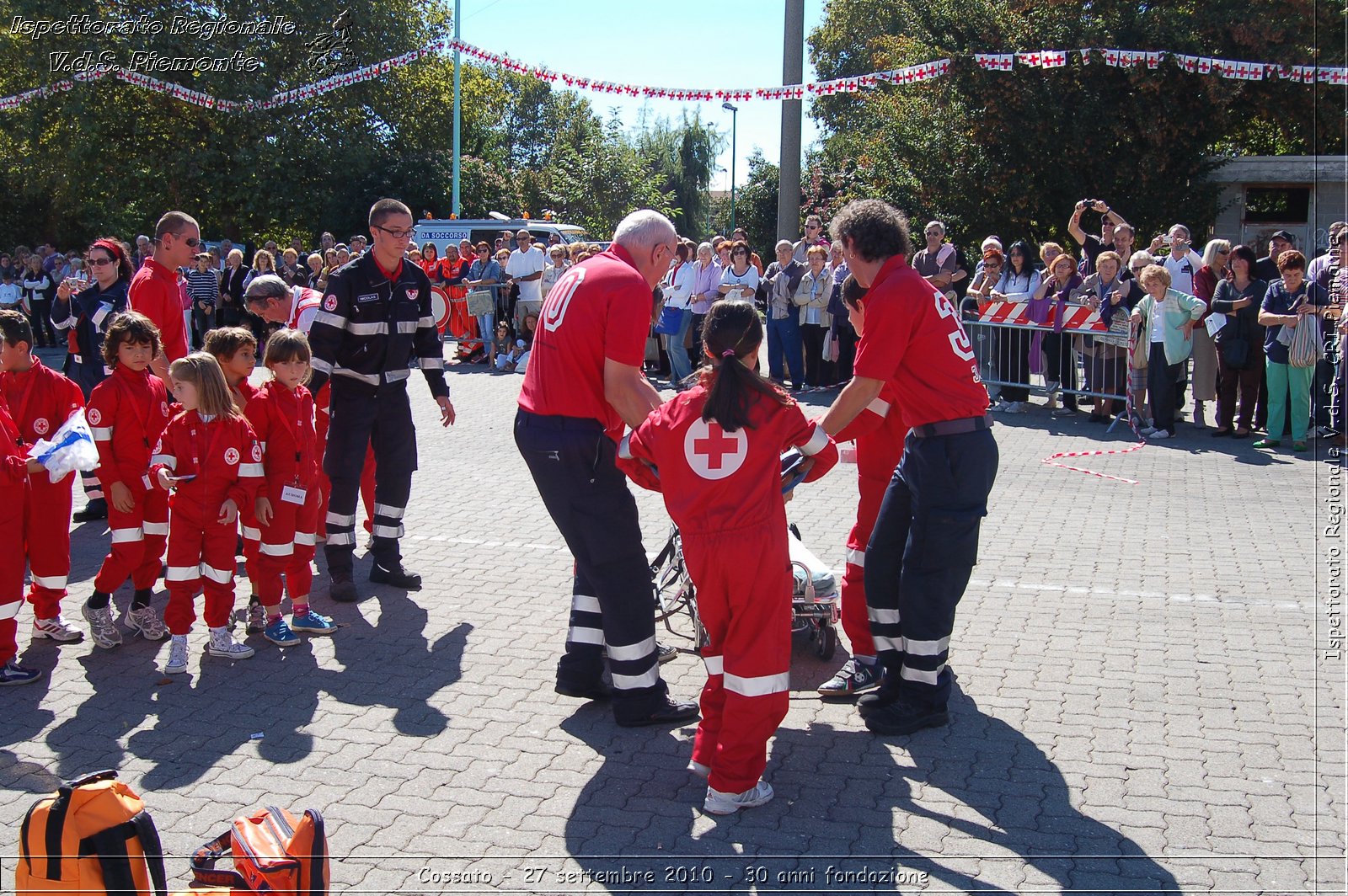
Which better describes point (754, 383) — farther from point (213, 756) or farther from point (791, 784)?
point (213, 756)

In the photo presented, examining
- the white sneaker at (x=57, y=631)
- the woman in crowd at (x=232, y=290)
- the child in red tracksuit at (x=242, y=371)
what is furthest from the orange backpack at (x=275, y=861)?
the woman in crowd at (x=232, y=290)

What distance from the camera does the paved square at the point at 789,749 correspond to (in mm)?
3654

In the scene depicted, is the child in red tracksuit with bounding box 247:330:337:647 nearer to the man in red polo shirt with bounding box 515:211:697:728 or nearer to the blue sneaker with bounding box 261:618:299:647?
the blue sneaker with bounding box 261:618:299:647

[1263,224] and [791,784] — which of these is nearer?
[791,784]

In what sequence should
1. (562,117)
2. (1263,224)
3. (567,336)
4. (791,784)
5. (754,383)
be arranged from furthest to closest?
(562,117), (1263,224), (567,336), (791,784), (754,383)

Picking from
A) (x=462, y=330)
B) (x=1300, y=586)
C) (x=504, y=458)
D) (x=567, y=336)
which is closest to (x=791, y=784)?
(x=567, y=336)

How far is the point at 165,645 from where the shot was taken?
18.8 ft

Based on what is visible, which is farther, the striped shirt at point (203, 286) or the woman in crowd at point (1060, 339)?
the striped shirt at point (203, 286)

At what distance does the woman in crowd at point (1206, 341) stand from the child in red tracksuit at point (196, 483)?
9876 millimetres

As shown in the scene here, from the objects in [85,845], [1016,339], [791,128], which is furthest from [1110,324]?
[85,845]

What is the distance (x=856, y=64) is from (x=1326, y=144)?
3244 centimetres

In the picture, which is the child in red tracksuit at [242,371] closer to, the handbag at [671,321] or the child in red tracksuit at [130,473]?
the child in red tracksuit at [130,473]

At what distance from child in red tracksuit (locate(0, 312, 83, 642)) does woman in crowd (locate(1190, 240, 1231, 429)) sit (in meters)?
10.4

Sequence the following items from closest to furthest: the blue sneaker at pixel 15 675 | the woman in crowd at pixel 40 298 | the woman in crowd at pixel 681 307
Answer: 1. the blue sneaker at pixel 15 675
2. the woman in crowd at pixel 681 307
3. the woman in crowd at pixel 40 298
